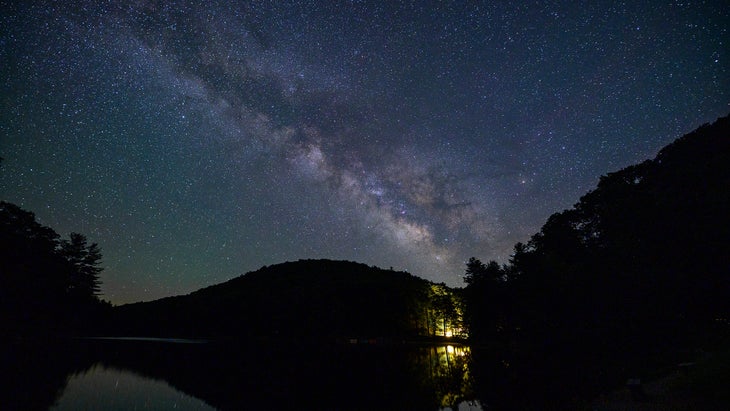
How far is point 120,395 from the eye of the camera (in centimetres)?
1717

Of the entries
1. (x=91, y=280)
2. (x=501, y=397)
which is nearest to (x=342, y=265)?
(x=91, y=280)

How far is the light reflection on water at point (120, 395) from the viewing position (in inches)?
591

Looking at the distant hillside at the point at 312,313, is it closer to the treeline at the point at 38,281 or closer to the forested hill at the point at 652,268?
the treeline at the point at 38,281

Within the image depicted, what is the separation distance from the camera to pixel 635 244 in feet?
107

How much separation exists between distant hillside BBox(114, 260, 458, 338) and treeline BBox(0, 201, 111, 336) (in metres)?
25.1

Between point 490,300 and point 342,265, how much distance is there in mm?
89292

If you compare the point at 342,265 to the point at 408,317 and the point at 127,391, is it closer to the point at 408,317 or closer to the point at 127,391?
the point at 408,317

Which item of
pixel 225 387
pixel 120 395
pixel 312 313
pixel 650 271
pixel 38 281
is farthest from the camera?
pixel 312 313

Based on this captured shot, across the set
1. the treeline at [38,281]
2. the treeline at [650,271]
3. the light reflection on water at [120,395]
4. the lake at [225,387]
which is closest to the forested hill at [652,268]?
the treeline at [650,271]

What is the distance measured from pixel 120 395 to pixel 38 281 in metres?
43.5

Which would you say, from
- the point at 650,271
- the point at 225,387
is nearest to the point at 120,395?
the point at 225,387

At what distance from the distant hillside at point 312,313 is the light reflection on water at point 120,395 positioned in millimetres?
57470

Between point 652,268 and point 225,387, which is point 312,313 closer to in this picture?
point 225,387

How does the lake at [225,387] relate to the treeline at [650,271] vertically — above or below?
below
